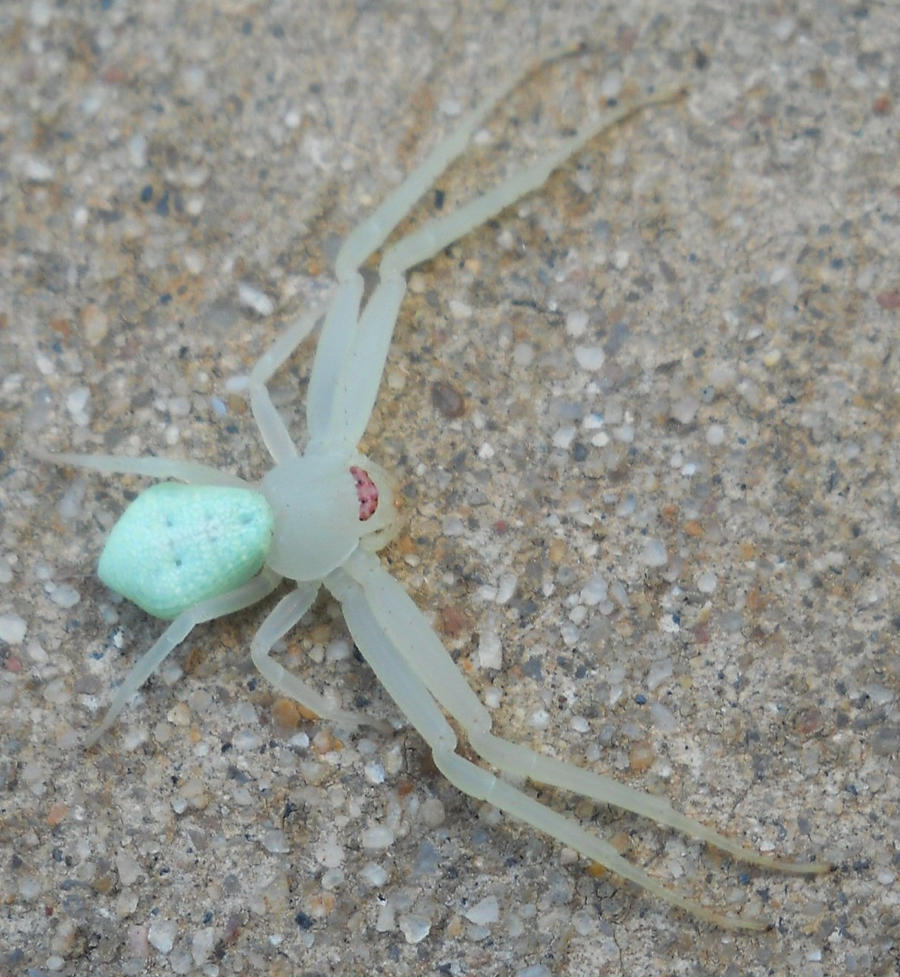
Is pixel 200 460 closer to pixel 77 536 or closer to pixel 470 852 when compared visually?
pixel 77 536

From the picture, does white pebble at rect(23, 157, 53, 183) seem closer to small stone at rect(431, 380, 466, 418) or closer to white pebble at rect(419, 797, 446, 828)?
small stone at rect(431, 380, 466, 418)

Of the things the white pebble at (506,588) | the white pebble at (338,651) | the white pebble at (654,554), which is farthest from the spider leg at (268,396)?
the white pebble at (654,554)

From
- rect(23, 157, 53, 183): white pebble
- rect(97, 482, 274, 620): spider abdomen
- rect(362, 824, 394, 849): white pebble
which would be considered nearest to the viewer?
rect(97, 482, 274, 620): spider abdomen

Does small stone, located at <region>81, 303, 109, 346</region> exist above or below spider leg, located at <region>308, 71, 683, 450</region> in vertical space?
above

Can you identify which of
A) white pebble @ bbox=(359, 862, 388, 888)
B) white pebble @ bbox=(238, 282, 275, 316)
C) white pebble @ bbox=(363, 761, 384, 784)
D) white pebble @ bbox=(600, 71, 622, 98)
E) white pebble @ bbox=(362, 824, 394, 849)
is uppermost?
white pebble @ bbox=(238, 282, 275, 316)

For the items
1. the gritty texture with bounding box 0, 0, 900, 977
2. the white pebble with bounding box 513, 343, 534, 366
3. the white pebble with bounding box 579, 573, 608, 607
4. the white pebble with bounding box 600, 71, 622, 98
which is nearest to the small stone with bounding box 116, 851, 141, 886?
the gritty texture with bounding box 0, 0, 900, 977

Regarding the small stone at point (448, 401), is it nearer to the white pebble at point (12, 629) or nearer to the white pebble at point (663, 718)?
the white pebble at point (663, 718)
